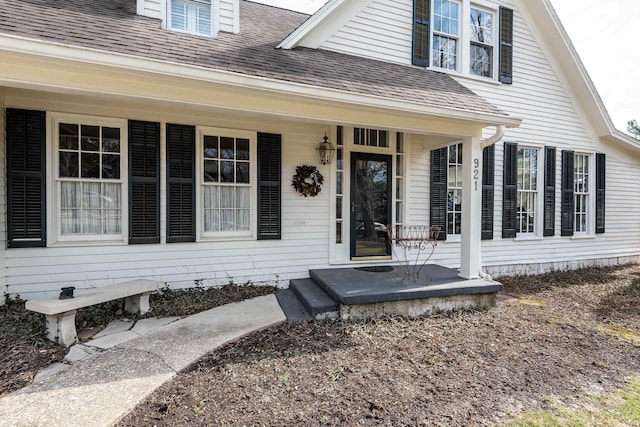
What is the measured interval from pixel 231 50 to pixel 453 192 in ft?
15.5

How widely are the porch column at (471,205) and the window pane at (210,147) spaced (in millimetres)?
3707

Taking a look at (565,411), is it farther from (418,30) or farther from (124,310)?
(418,30)

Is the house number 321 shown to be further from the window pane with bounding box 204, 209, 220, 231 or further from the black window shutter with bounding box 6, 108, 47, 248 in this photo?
the black window shutter with bounding box 6, 108, 47, 248

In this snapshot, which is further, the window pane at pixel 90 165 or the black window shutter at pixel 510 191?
the black window shutter at pixel 510 191

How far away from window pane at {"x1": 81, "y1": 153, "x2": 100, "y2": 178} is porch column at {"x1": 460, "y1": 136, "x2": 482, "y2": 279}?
510 centimetres

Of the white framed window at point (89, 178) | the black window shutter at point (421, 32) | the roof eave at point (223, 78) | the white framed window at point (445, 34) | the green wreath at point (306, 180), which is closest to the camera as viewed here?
the roof eave at point (223, 78)

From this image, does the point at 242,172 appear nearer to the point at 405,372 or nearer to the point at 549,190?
the point at 405,372

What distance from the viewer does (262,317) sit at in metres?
3.93

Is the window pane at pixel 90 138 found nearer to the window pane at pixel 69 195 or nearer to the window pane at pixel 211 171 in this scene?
the window pane at pixel 69 195

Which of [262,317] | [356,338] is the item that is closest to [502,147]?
[356,338]

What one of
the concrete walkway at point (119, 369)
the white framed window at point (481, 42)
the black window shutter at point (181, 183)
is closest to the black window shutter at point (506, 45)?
the white framed window at point (481, 42)

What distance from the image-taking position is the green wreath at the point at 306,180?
5270 mm

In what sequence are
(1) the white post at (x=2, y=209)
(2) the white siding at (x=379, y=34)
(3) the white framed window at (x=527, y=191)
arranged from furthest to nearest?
(3) the white framed window at (x=527, y=191), (2) the white siding at (x=379, y=34), (1) the white post at (x=2, y=209)

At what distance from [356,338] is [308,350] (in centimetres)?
58
